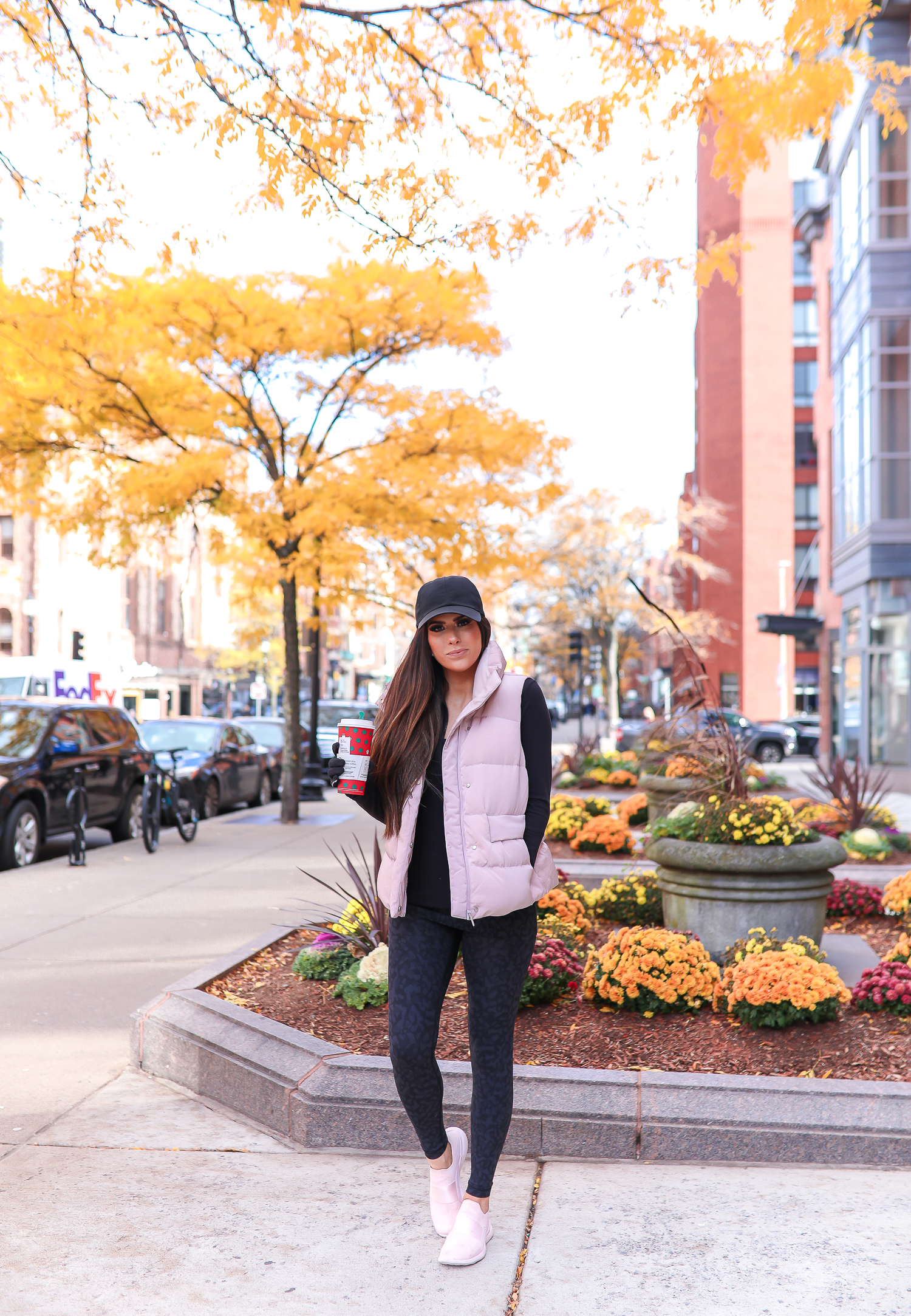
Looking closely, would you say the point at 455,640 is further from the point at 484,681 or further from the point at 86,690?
the point at 86,690

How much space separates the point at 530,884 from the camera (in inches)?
132

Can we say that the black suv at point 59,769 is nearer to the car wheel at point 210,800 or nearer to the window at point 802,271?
the car wheel at point 210,800

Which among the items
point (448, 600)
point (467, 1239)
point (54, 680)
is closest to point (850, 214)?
point (54, 680)

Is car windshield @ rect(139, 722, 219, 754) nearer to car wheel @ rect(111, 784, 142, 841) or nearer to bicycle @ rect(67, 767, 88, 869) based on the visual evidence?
car wheel @ rect(111, 784, 142, 841)

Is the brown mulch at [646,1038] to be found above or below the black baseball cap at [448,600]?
below

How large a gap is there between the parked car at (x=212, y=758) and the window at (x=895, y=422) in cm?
1249

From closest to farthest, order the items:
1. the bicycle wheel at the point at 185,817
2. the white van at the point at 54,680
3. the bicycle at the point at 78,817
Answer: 1. the bicycle at the point at 78,817
2. the bicycle wheel at the point at 185,817
3. the white van at the point at 54,680

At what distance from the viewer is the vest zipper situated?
3.25m

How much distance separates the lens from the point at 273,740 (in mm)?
23391

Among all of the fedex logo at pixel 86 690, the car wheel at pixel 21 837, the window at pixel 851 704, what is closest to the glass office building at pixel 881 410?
the window at pixel 851 704

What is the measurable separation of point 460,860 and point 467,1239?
1.06 metres

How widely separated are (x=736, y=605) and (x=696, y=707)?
4803cm

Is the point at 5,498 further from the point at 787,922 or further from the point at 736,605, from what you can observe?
the point at 736,605

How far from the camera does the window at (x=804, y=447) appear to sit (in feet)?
192
